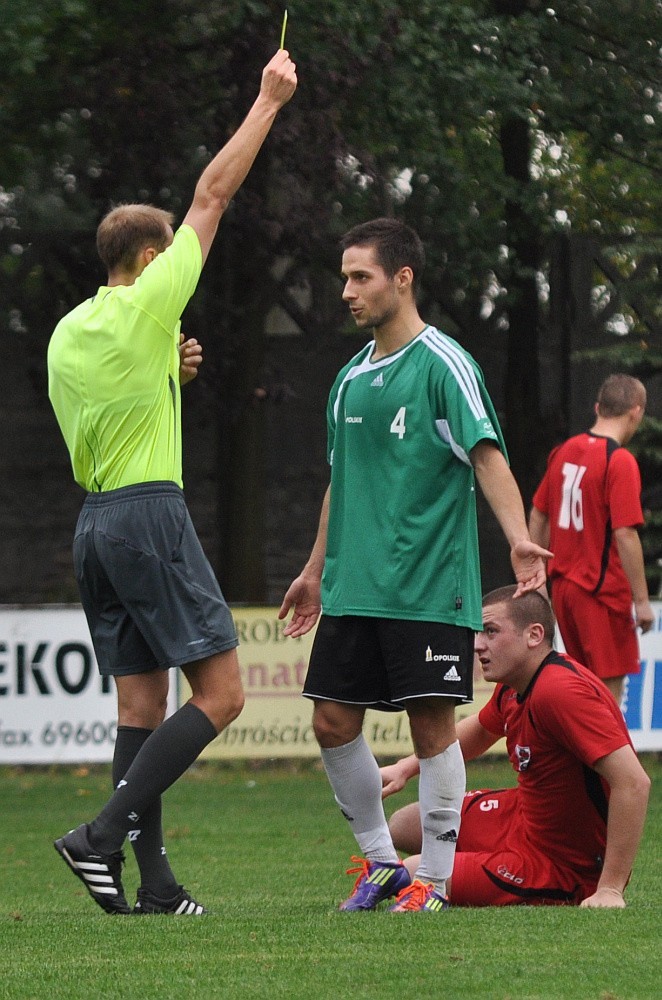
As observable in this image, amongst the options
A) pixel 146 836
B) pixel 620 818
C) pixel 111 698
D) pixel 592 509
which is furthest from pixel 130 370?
pixel 111 698

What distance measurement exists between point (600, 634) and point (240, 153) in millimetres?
5234

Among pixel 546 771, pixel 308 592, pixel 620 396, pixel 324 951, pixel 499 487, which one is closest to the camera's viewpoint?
pixel 324 951

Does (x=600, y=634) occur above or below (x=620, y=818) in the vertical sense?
below

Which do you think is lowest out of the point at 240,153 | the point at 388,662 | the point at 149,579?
the point at 388,662

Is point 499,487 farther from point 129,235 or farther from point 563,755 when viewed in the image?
point 129,235

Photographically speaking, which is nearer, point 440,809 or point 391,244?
point 440,809

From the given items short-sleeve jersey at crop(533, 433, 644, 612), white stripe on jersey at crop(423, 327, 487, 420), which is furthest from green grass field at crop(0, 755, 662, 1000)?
short-sleeve jersey at crop(533, 433, 644, 612)

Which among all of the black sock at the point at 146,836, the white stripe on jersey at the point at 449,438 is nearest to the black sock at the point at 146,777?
the black sock at the point at 146,836

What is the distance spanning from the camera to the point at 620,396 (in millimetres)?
9938

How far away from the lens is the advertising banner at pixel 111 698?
12453 mm

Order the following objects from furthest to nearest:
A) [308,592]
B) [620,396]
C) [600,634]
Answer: [600,634] < [620,396] < [308,592]

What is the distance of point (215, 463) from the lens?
1903 centimetres

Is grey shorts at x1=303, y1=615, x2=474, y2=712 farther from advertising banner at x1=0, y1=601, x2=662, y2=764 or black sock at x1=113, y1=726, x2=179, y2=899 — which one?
advertising banner at x1=0, y1=601, x2=662, y2=764

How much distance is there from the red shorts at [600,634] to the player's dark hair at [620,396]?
104 centimetres
